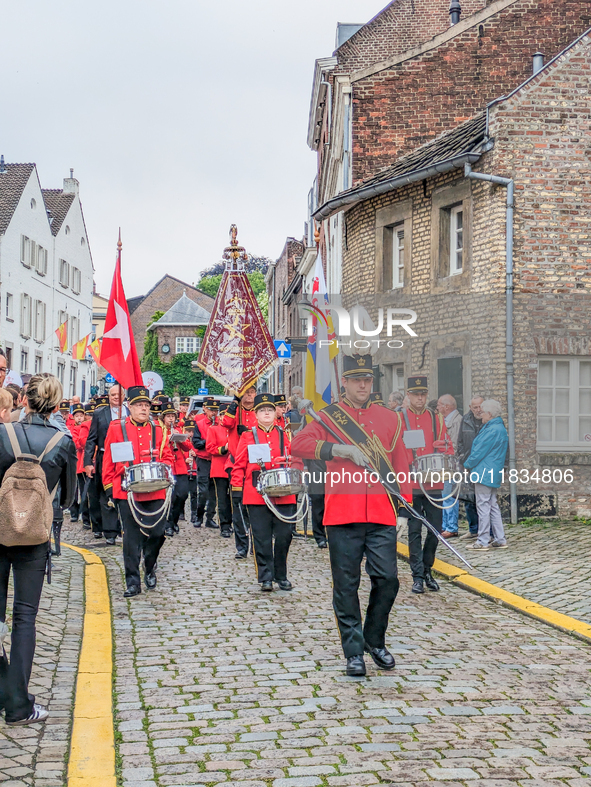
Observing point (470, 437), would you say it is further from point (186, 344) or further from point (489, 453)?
point (186, 344)

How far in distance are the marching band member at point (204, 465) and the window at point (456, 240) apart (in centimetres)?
467

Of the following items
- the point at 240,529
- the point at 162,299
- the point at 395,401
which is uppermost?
the point at 162,299

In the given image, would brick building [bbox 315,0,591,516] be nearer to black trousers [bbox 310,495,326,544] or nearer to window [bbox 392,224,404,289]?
window [bbox 392,224,404,289]

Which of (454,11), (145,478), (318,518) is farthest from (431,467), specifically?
(454,11)

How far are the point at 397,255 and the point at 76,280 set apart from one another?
37.9 meters

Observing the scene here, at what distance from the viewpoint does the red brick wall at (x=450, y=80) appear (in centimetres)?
2028

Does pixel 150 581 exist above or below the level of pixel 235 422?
below

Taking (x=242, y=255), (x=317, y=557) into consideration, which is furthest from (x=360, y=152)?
(x=317, y=557)

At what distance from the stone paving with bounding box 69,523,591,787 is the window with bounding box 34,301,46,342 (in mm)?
38842

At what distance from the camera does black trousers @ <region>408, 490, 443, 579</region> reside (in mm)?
9414

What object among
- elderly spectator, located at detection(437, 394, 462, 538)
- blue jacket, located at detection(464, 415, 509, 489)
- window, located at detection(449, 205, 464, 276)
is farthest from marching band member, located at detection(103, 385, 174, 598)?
window, located at detection(449, 205, 464, 276)

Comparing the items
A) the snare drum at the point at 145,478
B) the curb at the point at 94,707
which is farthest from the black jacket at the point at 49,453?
the snare drum at the point at 145,478

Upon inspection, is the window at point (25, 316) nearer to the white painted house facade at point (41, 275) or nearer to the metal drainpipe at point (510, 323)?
the white painted house facade at point (41, 275)

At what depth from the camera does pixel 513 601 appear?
8.90 metres
